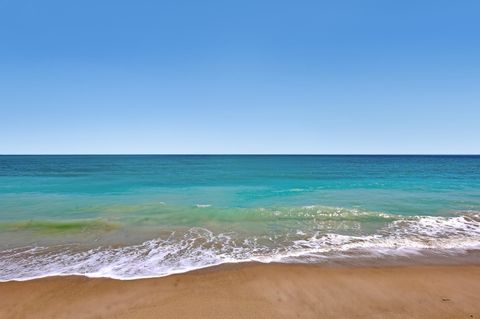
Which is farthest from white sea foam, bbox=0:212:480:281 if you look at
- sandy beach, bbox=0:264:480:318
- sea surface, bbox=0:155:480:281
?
sandy beach, bbox=0:264:480:318

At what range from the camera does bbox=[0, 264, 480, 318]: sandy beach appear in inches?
200

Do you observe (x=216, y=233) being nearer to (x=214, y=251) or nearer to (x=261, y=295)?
(x=214, y=251)

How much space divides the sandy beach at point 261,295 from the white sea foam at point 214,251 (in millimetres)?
608

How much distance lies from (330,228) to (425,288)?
16.1ft

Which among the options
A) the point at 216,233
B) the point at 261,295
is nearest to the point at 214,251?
the point at 216,233

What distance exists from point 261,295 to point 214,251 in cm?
291

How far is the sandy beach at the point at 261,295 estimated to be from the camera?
5.09 metres

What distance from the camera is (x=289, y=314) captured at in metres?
5.01

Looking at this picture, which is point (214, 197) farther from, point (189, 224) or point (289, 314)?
point (289, 314)

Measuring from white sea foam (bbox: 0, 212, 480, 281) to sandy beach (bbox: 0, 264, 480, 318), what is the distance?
61 cm

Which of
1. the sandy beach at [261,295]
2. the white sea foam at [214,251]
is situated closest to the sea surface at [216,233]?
the white sea foam at [214,251]

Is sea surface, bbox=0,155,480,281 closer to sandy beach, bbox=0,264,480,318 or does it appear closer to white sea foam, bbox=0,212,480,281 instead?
white sea foam, bbox=0,212,480,281

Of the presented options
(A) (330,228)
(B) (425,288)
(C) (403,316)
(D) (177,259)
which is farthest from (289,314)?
(A) (330,228)

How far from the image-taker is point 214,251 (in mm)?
8289
